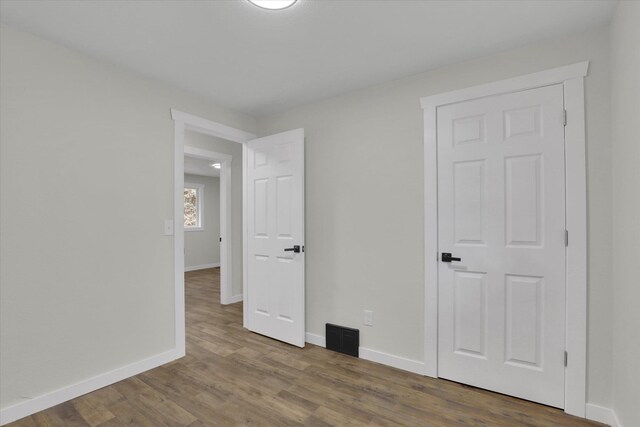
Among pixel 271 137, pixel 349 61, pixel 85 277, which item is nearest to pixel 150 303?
pixel 85 277

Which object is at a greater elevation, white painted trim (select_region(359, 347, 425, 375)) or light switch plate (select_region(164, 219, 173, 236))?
light switch plate (select_region(164, 219, 173, 236))

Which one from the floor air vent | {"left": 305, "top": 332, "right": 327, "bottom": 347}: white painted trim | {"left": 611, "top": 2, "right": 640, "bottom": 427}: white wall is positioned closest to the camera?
{"left": 611, "top": 2, "right": 640, "bottom": 427}: white wall

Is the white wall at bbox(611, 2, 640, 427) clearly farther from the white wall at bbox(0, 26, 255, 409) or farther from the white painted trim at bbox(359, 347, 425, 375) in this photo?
the white wall at bbox(0, 26, 255, 409)

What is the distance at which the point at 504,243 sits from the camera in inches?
84.0

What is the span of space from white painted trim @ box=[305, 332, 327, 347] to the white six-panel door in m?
1.09

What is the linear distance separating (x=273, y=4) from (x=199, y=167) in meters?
5.88

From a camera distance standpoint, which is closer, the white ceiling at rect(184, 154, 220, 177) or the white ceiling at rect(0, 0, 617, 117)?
the white ceiling at rect(0, 0, 617, 117)

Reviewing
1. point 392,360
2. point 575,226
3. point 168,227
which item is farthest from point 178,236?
point 575,226

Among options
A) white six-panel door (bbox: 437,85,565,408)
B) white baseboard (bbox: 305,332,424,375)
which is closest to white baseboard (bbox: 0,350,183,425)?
white baseboard (bbox: 305,332,424,375)

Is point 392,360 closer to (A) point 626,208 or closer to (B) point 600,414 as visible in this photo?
(B) point 600,414

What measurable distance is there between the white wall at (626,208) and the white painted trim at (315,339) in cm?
206

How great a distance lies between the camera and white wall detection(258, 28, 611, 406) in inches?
73.5

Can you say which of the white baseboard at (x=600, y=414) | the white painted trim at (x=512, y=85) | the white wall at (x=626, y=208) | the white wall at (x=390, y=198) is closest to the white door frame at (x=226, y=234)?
the white wall at (x=390, y=198)

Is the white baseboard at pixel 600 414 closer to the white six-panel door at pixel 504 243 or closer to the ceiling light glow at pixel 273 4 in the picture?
the white six-panel door at pixel 504 243
